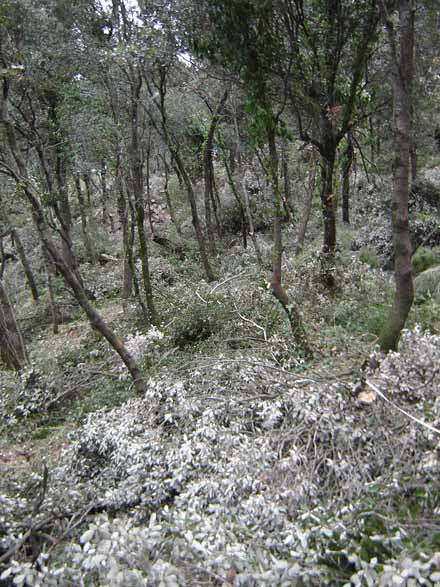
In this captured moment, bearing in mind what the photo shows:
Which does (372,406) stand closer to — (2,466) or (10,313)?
(2,466)

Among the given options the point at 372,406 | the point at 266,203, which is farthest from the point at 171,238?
the point at 372,406

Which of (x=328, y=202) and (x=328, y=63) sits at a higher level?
(x=328, y=63)

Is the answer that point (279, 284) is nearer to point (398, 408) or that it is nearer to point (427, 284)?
point (398, 408)

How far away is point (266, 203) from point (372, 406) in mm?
14300

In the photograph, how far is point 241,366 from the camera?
17.1 ft

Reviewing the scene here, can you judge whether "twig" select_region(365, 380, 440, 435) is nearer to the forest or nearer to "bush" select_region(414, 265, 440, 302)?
the forest

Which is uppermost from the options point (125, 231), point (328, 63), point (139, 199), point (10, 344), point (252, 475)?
point (328, 63)

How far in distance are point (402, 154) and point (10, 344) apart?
740 cm

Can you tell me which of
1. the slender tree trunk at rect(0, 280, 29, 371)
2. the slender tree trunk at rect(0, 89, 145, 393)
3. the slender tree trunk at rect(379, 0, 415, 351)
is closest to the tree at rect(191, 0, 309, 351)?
the slender tree trunk at rect(379, 0, 415, 351)

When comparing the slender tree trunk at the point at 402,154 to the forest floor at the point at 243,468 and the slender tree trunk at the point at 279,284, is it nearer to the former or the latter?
the forest floor at the point at 243,468

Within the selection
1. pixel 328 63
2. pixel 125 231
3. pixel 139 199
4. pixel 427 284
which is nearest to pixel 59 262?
pixel 139 199

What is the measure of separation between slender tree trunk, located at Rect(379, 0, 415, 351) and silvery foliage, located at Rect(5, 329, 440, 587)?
37 centimetres

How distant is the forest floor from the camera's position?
3061mm

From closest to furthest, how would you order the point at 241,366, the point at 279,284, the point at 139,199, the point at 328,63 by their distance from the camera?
1. the point at 241,366
2. the point at 279,284
3. the point at 328,63
4. the point at 139,199
